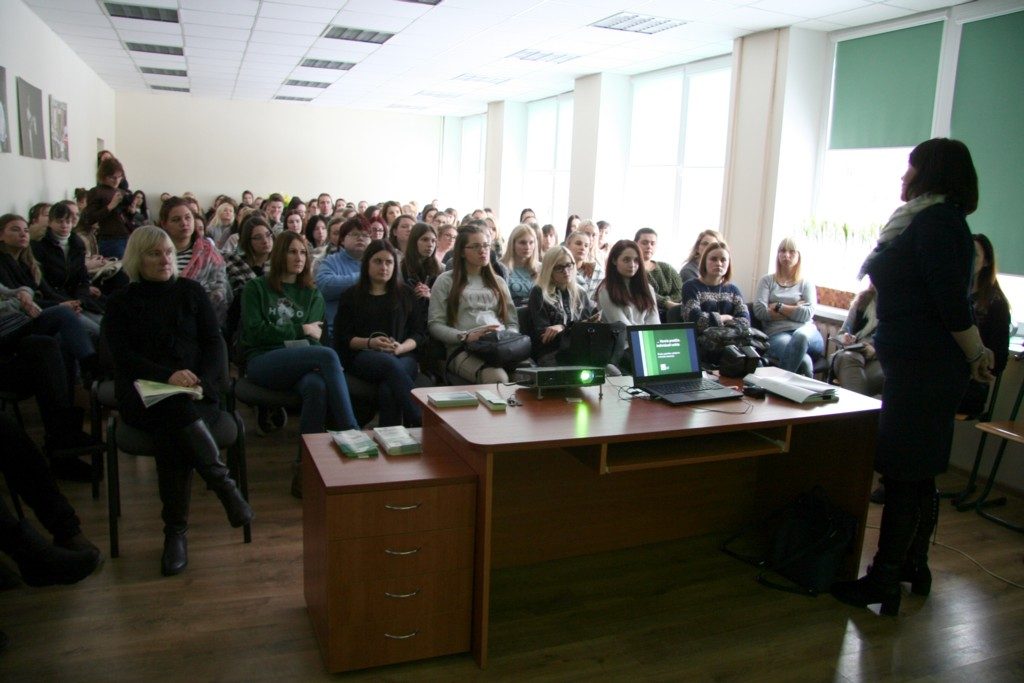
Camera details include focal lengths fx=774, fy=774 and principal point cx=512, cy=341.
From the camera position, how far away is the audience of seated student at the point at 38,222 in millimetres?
4875

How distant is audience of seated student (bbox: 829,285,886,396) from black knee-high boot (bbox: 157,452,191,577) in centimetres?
380

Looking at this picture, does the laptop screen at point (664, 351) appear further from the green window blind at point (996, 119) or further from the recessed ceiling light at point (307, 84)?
the recessed ceiling light at point (307, 84)

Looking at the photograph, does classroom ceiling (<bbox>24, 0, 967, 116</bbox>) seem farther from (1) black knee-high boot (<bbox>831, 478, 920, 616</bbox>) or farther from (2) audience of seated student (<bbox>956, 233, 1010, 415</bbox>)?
(1) black knee-high boot (<bbox>831, 478, 920, 616</bbox>)

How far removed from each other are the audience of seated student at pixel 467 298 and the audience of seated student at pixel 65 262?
83.8 inches

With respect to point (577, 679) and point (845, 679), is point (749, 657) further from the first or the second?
point (577, 679)

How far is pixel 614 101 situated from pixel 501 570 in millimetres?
7264

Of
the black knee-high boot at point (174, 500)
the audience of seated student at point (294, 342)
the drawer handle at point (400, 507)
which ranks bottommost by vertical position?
the black knee-high boot at point (174, 500)

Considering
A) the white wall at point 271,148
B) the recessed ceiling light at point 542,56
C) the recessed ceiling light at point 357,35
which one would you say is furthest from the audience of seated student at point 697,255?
the white wall at point 271,148

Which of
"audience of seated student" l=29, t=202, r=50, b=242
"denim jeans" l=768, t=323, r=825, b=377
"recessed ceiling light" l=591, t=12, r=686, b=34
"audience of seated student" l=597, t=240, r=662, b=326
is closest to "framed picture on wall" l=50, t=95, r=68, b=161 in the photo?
"audience of seated student" l=29, t=202, r=50, b=242

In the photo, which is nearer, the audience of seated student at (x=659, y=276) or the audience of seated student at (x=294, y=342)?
the audience of seated student at (x=294, y=342)

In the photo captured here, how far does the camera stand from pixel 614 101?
30.0ft

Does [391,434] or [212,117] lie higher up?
[212,117]

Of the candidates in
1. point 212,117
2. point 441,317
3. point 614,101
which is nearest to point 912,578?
point 441,317

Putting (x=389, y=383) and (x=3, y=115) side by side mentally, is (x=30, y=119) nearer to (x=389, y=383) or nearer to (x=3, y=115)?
(x=3, y=115)
